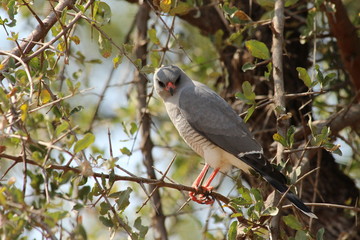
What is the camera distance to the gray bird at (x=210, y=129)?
156 inches

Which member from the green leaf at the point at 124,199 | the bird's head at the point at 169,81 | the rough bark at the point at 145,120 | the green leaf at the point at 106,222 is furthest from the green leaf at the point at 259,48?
the green leaf at the point at 106,222

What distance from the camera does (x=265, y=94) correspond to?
5.04 metres

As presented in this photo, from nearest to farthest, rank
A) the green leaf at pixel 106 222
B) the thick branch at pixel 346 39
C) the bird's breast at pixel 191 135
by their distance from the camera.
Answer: the green leaf at pixel 106 222, the bird's breast at pixel 191 135, the thick branch at pixel 346 39

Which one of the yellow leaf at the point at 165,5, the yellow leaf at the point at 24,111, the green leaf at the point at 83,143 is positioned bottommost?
the green leaf at the point at 83,143

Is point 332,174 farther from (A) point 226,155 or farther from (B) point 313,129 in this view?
(B) point 313,129

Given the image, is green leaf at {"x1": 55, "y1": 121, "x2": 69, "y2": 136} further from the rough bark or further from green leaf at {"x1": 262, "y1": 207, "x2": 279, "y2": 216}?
the rough bark

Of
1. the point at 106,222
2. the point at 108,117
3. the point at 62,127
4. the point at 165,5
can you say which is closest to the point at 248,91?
the point at 165,5

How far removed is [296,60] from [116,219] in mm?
2960

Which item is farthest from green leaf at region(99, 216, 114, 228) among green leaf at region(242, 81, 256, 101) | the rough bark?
the rough bark

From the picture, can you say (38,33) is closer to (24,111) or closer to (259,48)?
(24,111)

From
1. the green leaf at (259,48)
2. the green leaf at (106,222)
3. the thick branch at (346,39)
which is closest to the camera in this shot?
the green leaf at (106,222)

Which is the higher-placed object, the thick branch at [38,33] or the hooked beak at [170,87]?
the thick branch at [38,33]

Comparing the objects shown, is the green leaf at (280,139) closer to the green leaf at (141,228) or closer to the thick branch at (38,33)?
the green leaf at (141,228)

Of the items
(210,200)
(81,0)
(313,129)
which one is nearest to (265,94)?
(210,200)
